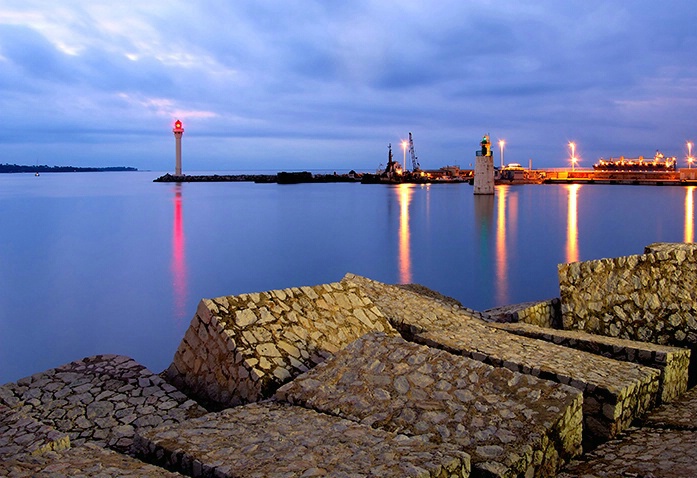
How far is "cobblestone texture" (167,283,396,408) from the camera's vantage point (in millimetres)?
6785

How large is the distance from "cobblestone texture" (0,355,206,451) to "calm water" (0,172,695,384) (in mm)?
4929

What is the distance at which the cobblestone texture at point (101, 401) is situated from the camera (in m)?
6.48

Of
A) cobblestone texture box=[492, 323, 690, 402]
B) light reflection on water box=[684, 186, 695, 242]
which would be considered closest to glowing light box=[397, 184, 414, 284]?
cobblestone texture box=[492, 323, 690, 402]

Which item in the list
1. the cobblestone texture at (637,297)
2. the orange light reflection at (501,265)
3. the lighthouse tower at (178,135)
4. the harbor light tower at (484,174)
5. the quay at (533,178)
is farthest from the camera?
the lighthouse tower at (178,135)

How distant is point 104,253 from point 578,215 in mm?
39899

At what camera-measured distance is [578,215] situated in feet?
176

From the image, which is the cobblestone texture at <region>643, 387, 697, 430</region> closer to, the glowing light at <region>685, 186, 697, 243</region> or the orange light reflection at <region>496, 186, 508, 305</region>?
the orange light reflection at <region>496, 186, 508, 305</region>

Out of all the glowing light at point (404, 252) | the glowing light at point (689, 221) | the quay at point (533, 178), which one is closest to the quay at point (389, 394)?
the glowing light at point (404, 252)

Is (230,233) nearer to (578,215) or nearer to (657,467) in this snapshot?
(578,215)

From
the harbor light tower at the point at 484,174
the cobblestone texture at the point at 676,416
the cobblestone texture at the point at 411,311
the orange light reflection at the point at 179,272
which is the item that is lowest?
the orange light reflection at the point at 179,272

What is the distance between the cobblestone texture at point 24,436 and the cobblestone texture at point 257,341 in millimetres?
1741

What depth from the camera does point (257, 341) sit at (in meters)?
7.12

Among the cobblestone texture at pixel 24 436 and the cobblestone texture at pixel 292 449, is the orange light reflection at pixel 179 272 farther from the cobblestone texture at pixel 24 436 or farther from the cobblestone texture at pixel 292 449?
the cobblestone texture at pixel 292 449

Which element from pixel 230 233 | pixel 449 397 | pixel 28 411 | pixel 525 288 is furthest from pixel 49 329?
pixel 230 233
